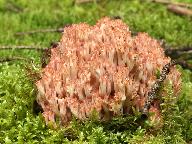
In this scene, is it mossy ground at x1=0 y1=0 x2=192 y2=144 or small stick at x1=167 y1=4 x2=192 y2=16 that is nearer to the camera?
mossy ground at x1=0 y1=0 x2=192 y2=144

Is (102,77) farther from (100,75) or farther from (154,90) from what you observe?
(154,90)

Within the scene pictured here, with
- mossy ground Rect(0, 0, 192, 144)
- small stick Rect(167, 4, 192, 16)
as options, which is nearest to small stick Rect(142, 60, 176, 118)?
mossy ground Rect(0, 0, 192, 144)

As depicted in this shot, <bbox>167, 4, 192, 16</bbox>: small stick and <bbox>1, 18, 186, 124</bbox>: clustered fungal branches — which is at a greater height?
<bbox>167, 4, 192, 16</bbox>: small stick

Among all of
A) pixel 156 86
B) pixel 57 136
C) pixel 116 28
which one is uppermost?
pixel 116 28

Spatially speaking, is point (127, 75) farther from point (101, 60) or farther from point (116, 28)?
point (116, 28)

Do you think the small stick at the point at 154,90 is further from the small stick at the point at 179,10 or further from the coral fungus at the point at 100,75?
the small stick at the point at 179,10

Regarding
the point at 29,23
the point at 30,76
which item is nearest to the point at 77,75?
the point at 30,76

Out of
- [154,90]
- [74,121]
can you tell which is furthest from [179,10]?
[74,121]

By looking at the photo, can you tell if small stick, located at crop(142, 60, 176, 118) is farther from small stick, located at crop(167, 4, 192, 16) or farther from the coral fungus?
small stick, located at crop(167, 4, 192, 16)
